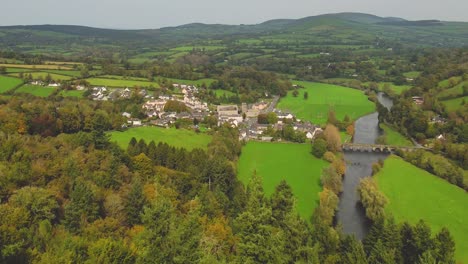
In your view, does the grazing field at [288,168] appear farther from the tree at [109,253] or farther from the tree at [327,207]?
the tree at [109,253]

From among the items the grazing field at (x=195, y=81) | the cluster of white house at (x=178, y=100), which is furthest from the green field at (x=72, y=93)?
the grazing field at (x=195, y=81)

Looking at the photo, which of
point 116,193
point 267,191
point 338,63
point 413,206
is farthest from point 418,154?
point 338,63

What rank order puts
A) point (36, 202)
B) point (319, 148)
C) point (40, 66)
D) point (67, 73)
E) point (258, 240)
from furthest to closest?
point (40, 66)
point (67, 73)
point (319, 148)
point (36, 202)
point (258, 240)

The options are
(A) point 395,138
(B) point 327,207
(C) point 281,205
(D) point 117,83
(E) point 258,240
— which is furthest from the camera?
(D) point 117,83

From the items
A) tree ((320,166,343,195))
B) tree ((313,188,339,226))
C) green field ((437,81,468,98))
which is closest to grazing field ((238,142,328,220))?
tree ((320,166,343,195))

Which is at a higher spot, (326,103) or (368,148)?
(326,103)

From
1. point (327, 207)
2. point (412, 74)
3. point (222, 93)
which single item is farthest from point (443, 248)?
point (412, 74)

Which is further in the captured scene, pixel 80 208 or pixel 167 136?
pixel 167 136

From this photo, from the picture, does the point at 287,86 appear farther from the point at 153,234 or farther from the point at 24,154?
the point at 153,234

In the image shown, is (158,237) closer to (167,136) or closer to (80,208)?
(80,208)
